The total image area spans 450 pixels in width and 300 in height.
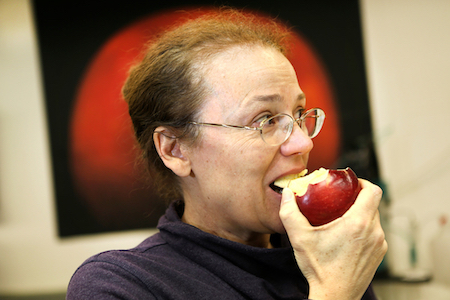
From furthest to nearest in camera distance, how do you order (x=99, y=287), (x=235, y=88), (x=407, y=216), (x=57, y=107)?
1. (x=57, y=107)
2. (x=407, y=216)
3. (x=235, y=88)
4. (x=99, y=287)

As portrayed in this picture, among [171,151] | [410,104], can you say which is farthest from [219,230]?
[410,104]

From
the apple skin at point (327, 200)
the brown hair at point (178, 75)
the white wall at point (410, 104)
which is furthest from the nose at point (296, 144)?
the white wall at point (410, 104)

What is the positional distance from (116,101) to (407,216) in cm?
231

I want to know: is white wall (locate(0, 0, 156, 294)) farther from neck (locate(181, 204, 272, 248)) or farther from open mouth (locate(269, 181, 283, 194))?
open mouth (locate(269, 181, 283, 194))

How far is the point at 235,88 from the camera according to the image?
0.98m

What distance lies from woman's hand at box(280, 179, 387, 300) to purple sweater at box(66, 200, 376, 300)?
5.6 inches

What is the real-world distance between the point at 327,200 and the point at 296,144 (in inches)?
6.8

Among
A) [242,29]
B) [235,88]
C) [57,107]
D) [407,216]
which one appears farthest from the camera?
[57,107]

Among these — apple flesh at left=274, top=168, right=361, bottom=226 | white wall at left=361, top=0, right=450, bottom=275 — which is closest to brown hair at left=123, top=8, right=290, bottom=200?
apple flesh at left=274, top=168, right=361, bottom=226

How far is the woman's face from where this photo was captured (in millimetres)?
982

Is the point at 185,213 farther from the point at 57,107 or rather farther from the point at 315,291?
the point at 57,107

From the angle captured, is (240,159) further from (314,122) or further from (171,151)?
(314,122)

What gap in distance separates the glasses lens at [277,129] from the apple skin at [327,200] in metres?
0.15

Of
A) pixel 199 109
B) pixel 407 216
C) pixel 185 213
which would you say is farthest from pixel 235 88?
pixel 407 216
